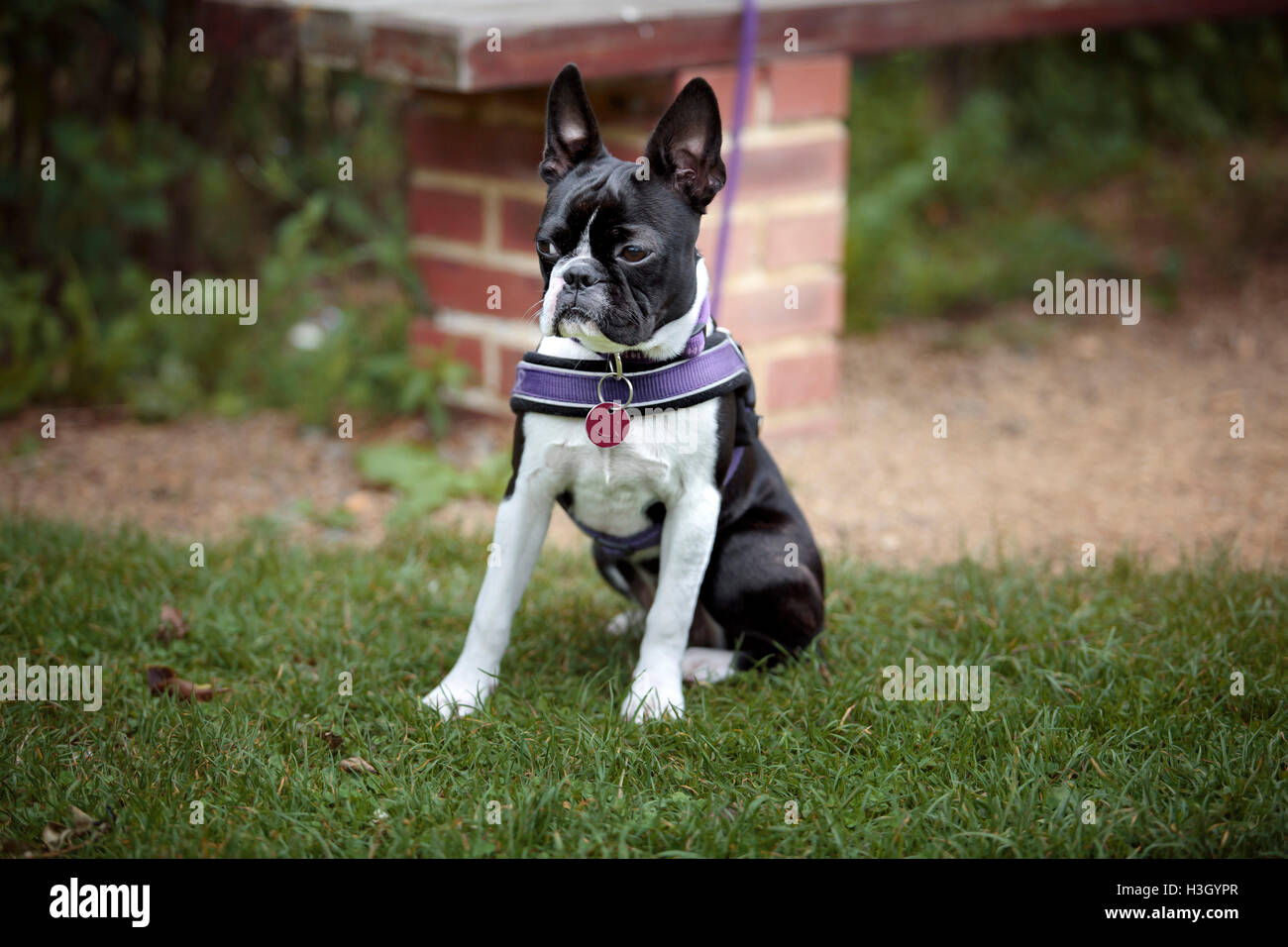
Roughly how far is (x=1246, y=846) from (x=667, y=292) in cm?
167

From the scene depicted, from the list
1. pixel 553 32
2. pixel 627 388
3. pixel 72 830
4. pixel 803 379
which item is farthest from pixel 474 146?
pixel 72 830

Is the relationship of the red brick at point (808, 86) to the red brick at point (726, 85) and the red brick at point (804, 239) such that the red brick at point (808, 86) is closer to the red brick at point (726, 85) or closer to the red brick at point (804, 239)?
the red brick at point (726, 85)

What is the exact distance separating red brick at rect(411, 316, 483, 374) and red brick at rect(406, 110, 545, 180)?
66cm

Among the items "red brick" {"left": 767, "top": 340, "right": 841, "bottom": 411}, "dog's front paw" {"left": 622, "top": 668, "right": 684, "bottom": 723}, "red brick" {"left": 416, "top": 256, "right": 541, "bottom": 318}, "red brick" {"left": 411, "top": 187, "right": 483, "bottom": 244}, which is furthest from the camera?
"red brick" {"left": 767, "top": 340, "right": 841, "bottom": 411}

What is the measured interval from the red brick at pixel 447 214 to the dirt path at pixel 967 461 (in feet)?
2.65

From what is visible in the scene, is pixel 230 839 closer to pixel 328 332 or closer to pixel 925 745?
pixel 925 745

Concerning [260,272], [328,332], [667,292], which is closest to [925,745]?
[667,292]

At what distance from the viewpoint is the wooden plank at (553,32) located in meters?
4.17

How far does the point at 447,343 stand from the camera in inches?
210

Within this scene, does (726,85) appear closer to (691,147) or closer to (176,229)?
(691,147)

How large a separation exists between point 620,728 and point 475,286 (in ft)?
8.92

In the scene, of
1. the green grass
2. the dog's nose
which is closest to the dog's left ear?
the dog's nose

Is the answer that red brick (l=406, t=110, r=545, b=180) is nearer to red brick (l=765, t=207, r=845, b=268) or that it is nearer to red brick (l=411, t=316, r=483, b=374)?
red brick (l=411, t=316, r=483, b=374)

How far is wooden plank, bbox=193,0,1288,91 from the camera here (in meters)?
4.17
